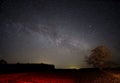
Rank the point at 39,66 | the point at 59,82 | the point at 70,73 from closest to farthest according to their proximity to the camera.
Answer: the point at 59,82
the point at 70,73
the point at 39,66

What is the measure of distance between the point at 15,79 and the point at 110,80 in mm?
10506

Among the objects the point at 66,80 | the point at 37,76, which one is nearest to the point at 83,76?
the point at 66,80

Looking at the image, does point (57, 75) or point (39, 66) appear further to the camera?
point (39, 66)

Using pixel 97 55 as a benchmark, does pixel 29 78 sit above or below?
below

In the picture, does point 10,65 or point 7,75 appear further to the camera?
point 10,65

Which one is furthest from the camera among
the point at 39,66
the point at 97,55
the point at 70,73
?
the point at 39,66

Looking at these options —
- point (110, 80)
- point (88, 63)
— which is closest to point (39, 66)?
point (88, 63)

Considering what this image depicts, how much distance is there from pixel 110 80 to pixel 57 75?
19.6 ft

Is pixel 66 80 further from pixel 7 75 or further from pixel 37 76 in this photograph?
pixel 7 75

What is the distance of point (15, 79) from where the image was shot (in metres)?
25.8

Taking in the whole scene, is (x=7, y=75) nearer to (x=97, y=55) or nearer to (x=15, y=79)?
(x=15, y=79)

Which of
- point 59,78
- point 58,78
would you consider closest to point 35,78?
point 58,78

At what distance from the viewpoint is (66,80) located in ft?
84.2

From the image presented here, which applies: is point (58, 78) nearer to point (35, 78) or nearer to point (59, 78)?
point (59, 78)
